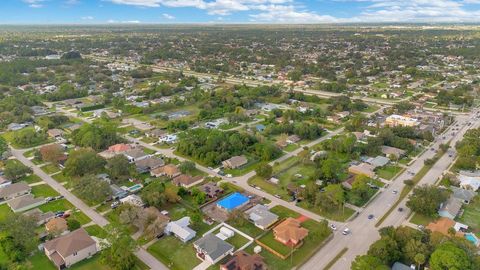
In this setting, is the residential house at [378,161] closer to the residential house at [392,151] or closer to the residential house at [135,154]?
the residential house at [392,151]

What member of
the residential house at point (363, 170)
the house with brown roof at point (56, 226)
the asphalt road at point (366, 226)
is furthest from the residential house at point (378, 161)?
the house with brown roof at point (56, 226)

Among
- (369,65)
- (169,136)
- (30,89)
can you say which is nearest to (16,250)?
(169,136)

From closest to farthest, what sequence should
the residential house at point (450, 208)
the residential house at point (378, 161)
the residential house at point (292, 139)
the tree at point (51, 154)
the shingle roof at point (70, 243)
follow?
the shingle roof at point (70, 243)
the residential house at point (450, 208)
the tree at point (51, 154)
the residential house at point (378, 161)
the residential house at point (292, 139)

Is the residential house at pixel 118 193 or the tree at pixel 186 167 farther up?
the tree at pixel 186 167

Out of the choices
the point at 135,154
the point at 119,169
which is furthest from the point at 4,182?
the point at 135,154

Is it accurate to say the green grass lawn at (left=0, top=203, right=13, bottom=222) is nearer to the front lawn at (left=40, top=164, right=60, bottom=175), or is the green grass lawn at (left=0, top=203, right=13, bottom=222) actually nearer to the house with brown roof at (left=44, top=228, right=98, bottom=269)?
the front lawn at (left=40, top=164, right=60, bottom=175)

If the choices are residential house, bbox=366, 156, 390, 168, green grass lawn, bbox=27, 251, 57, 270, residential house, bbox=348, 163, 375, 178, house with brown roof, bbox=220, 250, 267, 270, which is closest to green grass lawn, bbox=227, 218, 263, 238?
house with brown roof, bbox=220, 250, 267, 270
